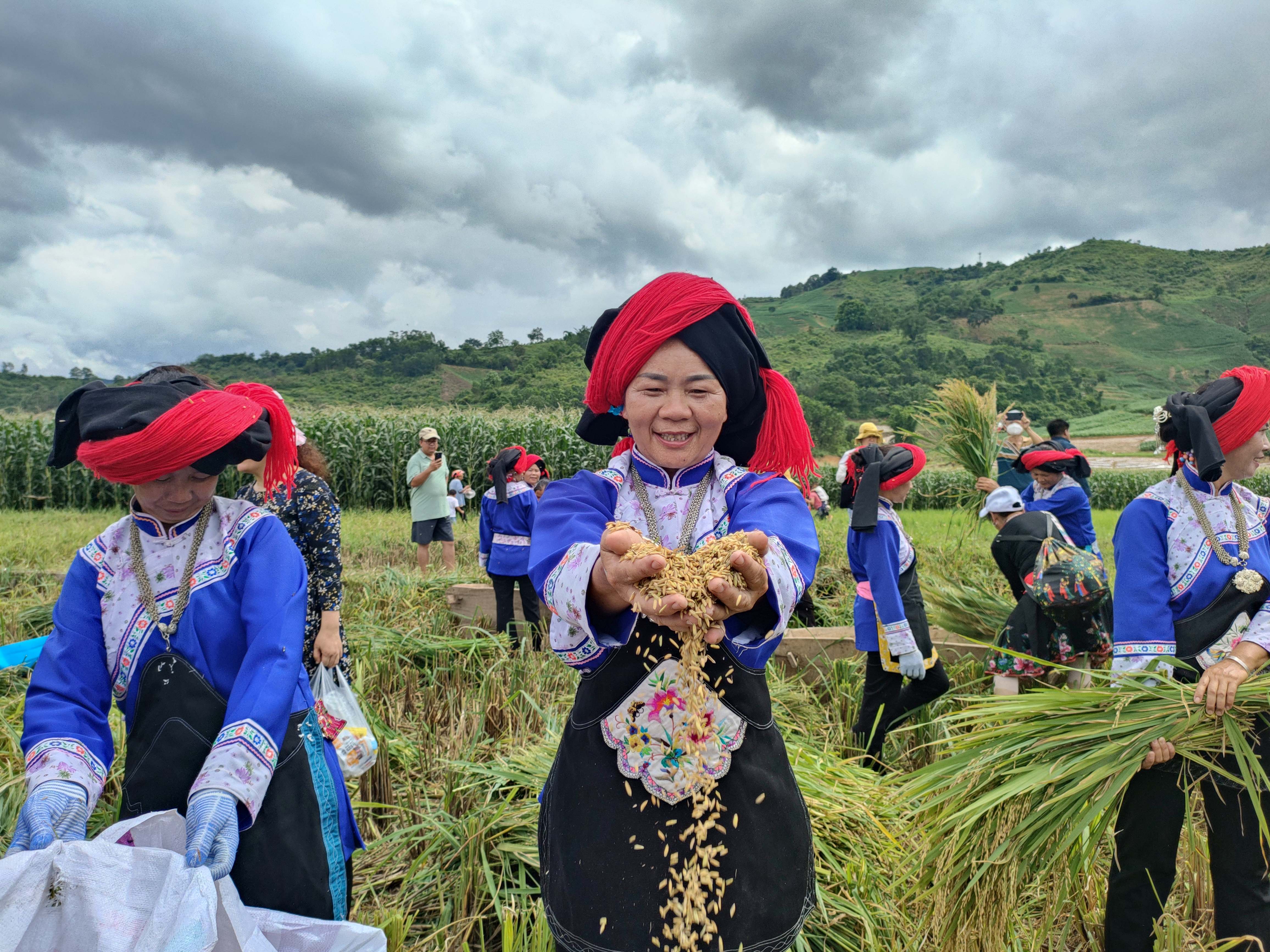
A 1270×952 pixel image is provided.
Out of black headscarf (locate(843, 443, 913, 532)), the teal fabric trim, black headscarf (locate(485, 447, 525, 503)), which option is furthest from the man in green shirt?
the teal fabric trim

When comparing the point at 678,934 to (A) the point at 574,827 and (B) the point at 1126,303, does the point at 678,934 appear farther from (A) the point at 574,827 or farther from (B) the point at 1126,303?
(B) the point at 1126,303

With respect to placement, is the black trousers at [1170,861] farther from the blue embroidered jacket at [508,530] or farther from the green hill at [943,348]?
the green hill at [943,348]

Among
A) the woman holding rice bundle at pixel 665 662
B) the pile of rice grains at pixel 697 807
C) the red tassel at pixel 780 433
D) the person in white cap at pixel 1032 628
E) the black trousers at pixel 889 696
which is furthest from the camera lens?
the black trousers at pixel 889 696

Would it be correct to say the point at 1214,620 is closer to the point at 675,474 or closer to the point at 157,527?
the point at 675,474

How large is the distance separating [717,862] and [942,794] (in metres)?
1.01

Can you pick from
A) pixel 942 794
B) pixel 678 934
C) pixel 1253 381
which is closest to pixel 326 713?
pixel 678 934

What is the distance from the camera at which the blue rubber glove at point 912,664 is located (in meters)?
3.72

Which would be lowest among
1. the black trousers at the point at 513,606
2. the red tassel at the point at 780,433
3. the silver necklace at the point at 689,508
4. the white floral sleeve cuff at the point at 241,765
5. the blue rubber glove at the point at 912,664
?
the black trousers at the point at 513,606

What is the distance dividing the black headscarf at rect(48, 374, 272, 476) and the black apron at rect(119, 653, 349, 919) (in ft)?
1.68

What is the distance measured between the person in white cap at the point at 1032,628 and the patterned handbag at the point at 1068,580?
0.10 meters

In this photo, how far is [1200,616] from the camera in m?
2.34

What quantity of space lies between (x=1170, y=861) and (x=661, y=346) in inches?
90.5

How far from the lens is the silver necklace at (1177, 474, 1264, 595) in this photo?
2258 mm

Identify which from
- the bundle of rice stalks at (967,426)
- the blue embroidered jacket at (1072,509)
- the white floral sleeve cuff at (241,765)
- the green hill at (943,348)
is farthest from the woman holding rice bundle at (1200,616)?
the green hill at (943,348)
